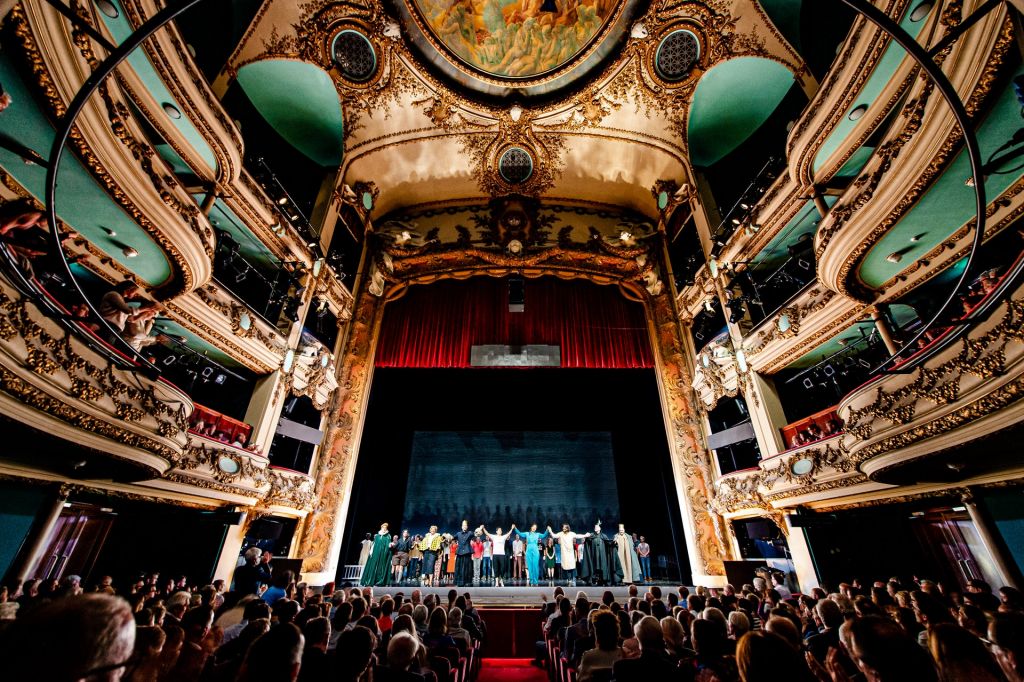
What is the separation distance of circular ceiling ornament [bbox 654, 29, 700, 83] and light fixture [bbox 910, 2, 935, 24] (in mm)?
5060

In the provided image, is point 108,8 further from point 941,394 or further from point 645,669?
point 941,394

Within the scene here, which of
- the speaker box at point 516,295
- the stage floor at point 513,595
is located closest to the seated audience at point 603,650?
the stage floor at point 513,595

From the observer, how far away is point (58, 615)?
0.88 metres

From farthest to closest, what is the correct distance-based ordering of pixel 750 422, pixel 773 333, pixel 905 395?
pixel 750 422 < pixel 773 333 < pixel 905 395

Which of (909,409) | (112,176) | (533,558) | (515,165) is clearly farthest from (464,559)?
(515,165)

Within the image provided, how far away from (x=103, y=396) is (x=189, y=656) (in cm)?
323

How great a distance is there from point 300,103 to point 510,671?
11894mm

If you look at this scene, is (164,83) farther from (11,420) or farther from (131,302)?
(11,420)

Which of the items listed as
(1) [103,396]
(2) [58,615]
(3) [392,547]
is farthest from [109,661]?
(3) [392,547]

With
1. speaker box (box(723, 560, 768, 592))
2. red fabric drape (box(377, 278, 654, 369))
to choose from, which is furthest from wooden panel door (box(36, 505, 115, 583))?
speaker box (box(723, 560, 768, 592))

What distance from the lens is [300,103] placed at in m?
9.58

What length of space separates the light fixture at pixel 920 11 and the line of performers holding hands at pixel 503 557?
977 cm

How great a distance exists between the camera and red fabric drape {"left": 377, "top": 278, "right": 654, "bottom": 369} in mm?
10672

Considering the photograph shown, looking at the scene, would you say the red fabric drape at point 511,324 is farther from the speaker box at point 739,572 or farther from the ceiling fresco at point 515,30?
the ceiling fresco at point 515,30
